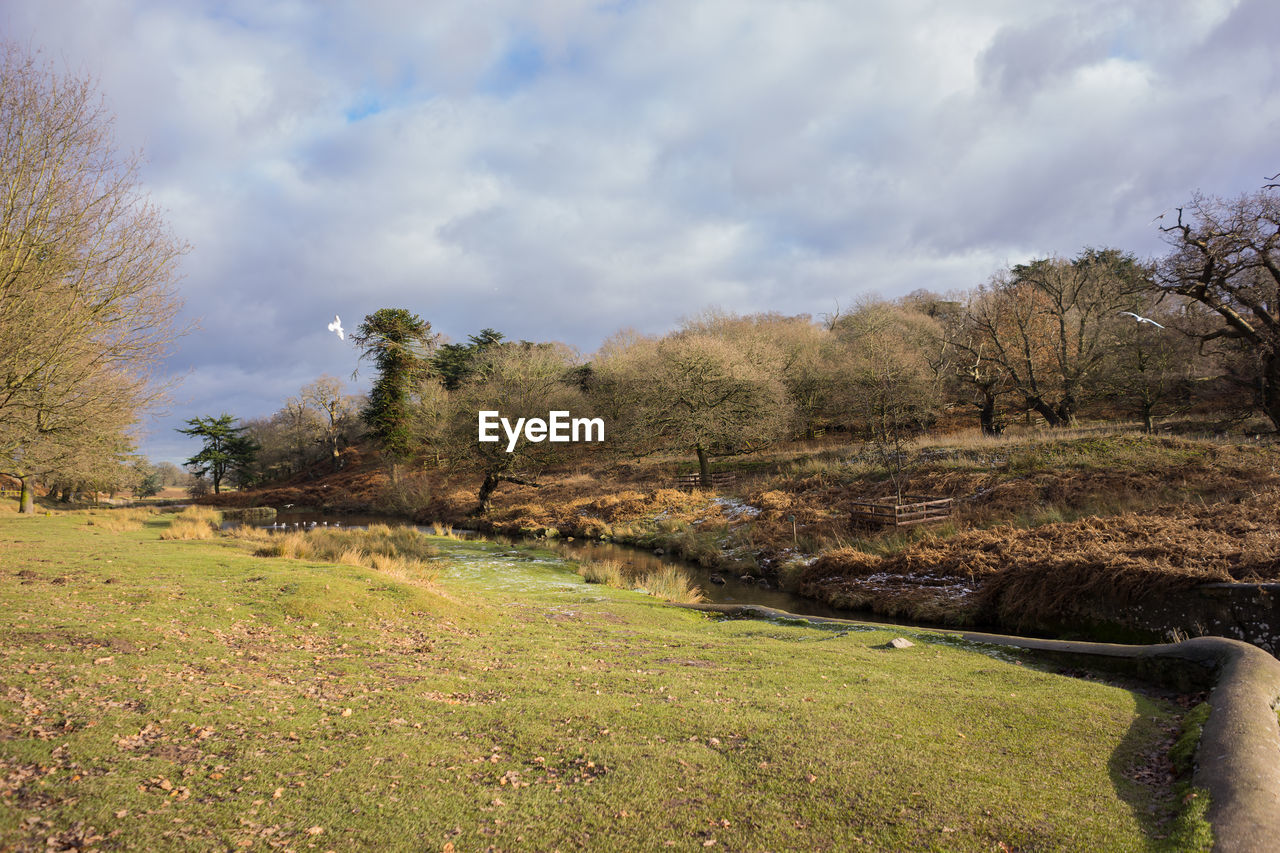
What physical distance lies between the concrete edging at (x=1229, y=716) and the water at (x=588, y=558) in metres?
7.24

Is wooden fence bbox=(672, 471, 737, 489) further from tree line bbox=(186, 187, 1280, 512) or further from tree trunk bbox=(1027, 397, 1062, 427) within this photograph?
tree trunk bbox=(1027, 397, 1062, 427)

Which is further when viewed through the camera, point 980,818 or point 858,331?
point 858,331

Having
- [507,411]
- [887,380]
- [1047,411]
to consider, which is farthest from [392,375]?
[1047,411]

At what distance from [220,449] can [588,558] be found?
211 ft

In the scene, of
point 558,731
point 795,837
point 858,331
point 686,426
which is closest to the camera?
point 795,837

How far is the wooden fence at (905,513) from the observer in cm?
2148

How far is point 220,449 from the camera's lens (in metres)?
70.0

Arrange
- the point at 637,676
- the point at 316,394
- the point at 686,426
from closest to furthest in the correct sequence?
1. the point at 637,676
2. the point at 686,426
3. the point at 316,394

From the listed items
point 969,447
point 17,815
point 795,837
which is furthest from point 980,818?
point 969,447

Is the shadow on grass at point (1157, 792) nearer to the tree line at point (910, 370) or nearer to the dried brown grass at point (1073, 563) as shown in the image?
the dried brown grass at point (1073, 563)

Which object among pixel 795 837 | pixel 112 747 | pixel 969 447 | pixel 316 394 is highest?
pixel 316 394

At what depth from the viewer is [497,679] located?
736 cm

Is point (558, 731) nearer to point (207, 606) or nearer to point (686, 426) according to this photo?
point (207, 606)

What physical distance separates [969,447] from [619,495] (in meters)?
19.5
